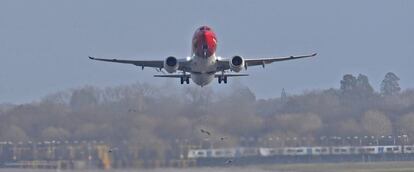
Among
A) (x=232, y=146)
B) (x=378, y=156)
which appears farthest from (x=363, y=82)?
(x=232, y=146)

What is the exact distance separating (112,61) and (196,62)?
6.73m

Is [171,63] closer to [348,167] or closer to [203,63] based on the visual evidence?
[203,63]

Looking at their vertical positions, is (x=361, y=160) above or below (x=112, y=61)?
below

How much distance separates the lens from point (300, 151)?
7625cm

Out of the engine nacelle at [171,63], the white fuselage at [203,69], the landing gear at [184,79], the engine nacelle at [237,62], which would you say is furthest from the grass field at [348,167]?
the landing gear at [184,79]

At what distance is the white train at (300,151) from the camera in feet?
238

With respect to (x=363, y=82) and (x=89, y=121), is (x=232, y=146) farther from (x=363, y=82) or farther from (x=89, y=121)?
(x=363, y=82)

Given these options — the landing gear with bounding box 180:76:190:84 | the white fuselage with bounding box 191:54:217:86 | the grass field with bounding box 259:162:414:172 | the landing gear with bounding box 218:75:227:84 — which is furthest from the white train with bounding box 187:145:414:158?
the landing gear with bounding box 180:76:190:84

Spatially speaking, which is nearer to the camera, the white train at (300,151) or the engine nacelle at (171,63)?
the white train at (300,151)

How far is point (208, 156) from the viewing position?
237 feet

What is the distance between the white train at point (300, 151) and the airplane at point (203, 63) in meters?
5.23

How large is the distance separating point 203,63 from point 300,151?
7.64 m

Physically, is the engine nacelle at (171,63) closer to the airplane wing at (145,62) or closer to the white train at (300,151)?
the airplane wing at (145,62)

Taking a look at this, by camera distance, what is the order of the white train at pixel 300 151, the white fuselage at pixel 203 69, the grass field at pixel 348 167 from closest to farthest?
the white train at pixel 300 151 < the grass field at pixel 348 167 < the white fuselage at pixel 203 69
